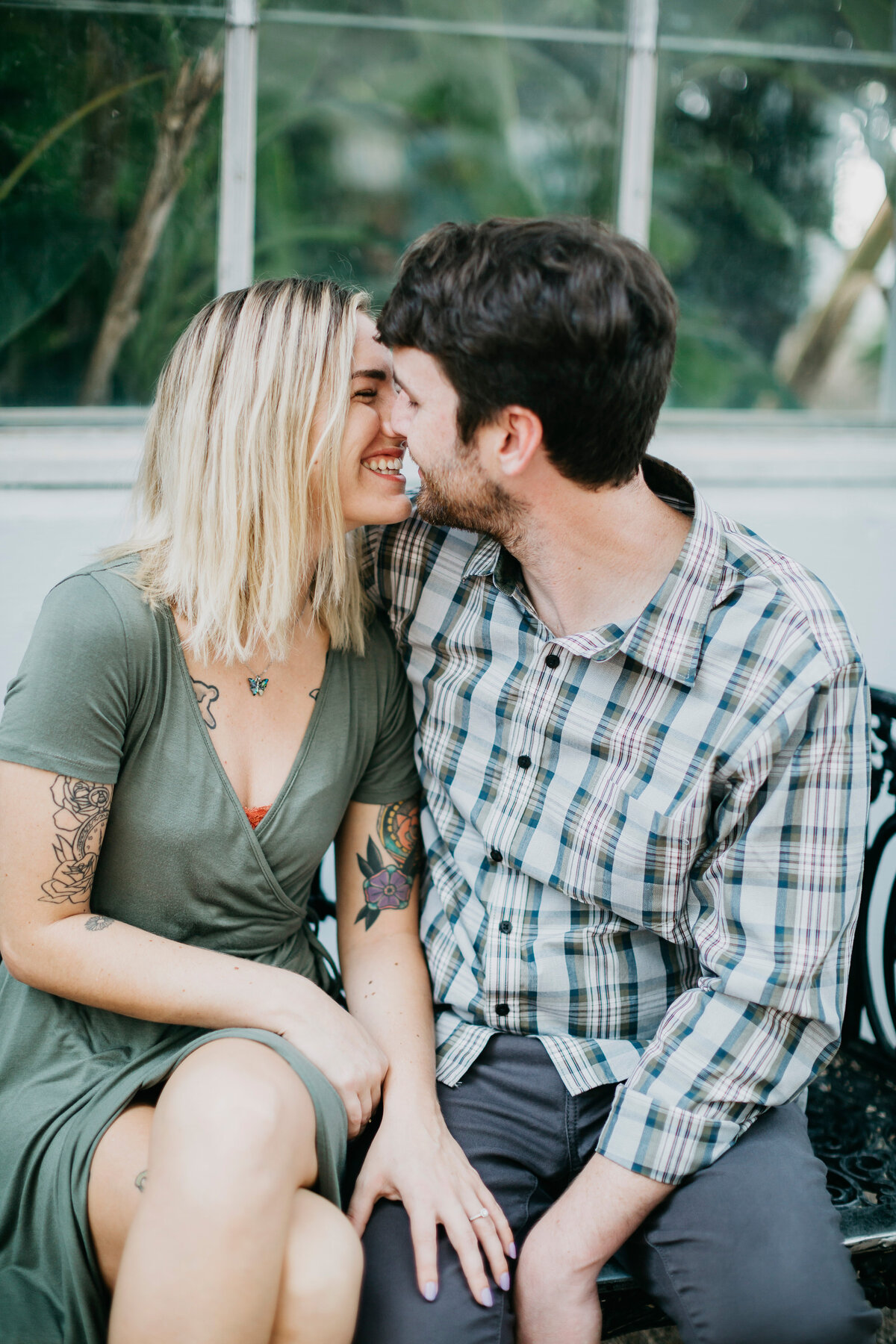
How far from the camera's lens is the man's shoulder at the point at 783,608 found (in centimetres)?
150

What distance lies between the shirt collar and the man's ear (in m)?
0.27

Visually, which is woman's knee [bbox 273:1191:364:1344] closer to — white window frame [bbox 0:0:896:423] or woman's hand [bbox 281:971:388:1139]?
woman's hand [bbox 281:971:388:1139]

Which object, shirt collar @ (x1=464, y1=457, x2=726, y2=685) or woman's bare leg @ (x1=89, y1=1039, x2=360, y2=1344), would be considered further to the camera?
shirt collar @ (x1=464, y1=457, x2=726, y2=685)

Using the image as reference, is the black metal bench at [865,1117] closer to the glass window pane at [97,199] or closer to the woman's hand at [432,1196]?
the woman's hand at [432,1196]

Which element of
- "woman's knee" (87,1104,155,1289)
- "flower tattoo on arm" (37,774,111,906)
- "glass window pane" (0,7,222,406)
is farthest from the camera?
"glass window pane" (0,7,222,406)

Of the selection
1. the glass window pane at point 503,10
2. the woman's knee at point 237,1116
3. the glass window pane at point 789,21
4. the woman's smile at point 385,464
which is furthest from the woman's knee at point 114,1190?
the glass window pane at point 789,21

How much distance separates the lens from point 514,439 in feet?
5.30

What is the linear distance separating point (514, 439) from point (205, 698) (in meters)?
0.60

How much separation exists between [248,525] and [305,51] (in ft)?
4.82

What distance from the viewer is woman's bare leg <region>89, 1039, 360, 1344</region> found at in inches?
46.8

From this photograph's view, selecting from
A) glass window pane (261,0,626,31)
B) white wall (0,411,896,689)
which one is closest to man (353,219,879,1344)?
white wall (0,411,896,689)

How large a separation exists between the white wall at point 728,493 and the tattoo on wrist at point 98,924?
841 millimetres

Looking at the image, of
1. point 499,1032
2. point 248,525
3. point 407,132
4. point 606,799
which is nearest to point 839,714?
point 606,799

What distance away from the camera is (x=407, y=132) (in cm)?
263
